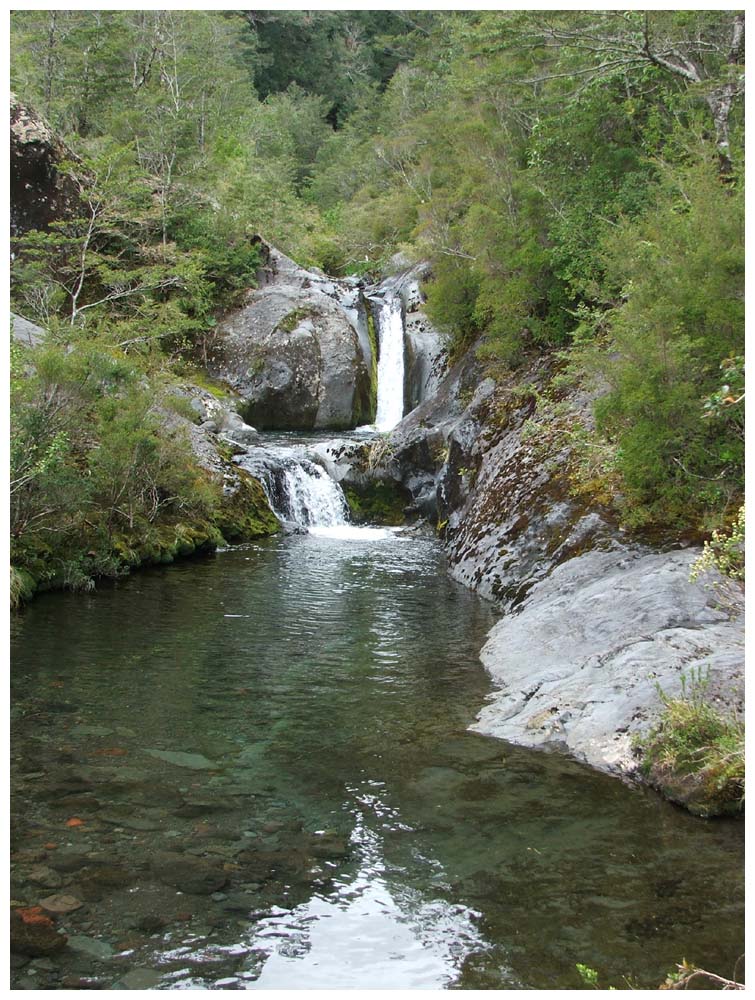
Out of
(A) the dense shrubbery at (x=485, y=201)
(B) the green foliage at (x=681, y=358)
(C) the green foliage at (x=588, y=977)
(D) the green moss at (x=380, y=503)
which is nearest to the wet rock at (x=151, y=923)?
(C) the green foliage at (x=588, y=977)

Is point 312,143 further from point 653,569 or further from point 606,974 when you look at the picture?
point 606,974

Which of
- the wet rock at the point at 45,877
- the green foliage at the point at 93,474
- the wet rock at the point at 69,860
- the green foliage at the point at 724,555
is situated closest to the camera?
the wet rock at the point at 45,877

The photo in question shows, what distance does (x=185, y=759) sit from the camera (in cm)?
780

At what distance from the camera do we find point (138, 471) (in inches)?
629

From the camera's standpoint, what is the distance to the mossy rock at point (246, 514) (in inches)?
757

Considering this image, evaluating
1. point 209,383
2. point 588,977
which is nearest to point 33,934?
point 588,977

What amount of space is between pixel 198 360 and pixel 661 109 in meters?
19.4

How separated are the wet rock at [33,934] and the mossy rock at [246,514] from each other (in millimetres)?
13881

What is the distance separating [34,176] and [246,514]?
51.2ft

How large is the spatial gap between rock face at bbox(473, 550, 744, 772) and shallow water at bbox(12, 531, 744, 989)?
1.35ft

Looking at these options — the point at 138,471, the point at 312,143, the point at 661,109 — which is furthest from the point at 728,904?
the point at 312,143

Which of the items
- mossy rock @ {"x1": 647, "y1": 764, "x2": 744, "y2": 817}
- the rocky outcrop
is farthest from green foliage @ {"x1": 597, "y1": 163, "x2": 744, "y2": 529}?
the rocky outcrop

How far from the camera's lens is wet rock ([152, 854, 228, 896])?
5.64m

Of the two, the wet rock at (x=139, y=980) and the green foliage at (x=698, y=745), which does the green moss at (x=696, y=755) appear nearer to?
the green foliage at (x=698, y=745)
